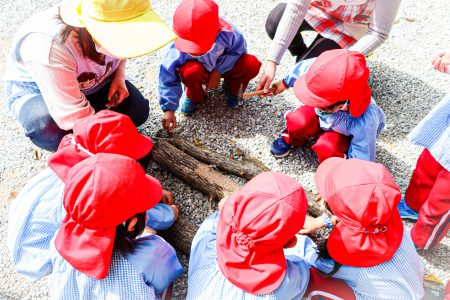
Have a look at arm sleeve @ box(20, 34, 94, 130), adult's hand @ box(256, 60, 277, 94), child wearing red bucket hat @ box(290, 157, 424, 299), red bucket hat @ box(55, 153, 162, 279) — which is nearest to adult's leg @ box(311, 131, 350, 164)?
adult's hand @ box(256, 60, 277, 94)

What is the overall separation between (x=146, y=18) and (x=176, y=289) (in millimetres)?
1309

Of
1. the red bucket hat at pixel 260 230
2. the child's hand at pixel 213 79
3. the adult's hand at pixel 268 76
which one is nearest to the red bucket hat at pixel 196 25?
the child's hand at pixel 213 79

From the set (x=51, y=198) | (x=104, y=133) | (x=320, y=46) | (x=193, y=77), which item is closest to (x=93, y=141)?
(x=104, y=133)

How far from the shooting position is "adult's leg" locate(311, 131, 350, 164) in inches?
93.3

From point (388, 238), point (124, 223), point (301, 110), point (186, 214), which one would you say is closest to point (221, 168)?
point (186, 214)

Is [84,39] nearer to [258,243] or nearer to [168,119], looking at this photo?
[168,119]

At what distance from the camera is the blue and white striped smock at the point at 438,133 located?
187 centimetres

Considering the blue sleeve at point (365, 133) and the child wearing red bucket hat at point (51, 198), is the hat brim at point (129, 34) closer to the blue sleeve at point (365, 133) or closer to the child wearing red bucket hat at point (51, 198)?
the child wearing red bucket hat at point (51, 198)

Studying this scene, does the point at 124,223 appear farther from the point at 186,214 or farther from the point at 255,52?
the point at 255,52

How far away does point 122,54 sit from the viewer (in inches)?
68.4

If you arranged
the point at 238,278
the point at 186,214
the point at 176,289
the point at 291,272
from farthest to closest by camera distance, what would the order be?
the point at 186,214 → the point at 176,289 → the point at 291,272 → the point at 238,278

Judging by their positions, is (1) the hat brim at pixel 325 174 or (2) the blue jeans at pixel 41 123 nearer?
(1) the hat brim at pixel 325 174

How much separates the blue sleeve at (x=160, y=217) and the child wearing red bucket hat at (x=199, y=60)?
2.09 feet

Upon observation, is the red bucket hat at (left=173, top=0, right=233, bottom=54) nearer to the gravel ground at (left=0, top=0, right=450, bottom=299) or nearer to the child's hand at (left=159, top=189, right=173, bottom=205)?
the gravel ground at (left=0, top=0, right=450, bottom=299)
